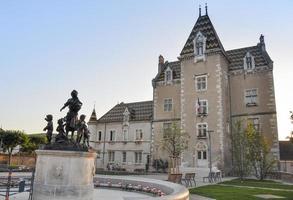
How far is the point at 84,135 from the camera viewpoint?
12516 mm

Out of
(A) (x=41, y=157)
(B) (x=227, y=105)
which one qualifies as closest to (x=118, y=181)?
(A) (x=41, y=157)

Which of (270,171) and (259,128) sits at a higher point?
(259,128)

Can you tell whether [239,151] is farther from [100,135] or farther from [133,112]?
[100,135]

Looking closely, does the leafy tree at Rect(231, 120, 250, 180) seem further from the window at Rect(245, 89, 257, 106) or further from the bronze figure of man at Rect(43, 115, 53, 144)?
the bronze figure of man at Rect(43, 115, 53, 144)

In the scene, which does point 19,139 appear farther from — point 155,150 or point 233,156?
point 233,156

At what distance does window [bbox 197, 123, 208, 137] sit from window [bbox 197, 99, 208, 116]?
1.44 meters

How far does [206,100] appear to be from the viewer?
37594 mm

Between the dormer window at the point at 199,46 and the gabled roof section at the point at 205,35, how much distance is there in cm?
55

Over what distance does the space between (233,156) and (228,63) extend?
42.6 ft

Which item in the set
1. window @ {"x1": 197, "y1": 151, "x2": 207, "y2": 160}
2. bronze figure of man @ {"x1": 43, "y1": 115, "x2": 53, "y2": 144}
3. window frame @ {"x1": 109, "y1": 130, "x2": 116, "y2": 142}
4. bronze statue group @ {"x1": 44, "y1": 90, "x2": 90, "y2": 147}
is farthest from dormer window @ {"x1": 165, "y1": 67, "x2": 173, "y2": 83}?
bronze statue group @ {"x1": 44, "y1": 90, "x2": 90, "y2": 147}

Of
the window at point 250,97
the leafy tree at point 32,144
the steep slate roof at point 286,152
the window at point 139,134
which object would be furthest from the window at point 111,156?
the steep slate roof at point 286,152

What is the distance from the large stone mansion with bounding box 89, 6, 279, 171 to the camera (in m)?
35.9

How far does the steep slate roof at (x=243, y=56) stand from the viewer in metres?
37.3

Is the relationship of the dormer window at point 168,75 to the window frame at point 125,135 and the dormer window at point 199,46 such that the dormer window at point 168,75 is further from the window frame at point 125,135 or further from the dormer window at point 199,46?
the window frame at point 125,135
